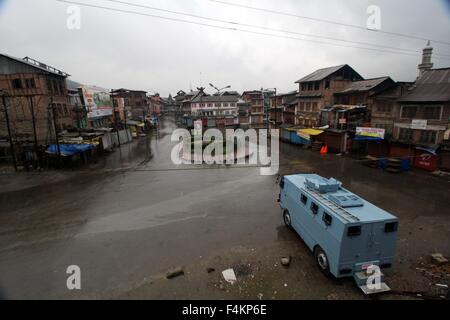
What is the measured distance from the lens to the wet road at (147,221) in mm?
8750

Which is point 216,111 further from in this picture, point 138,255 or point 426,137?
point 138,255

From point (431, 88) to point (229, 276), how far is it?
2771 centimetres

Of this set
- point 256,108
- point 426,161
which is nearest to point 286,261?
point 426,161

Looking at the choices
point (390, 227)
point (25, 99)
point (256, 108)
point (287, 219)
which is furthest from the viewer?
point (256, 108)

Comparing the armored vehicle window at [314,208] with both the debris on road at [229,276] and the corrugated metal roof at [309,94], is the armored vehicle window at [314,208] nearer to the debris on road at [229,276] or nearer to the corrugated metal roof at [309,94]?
the debris on road at [229,276]

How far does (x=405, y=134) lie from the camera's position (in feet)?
77.9

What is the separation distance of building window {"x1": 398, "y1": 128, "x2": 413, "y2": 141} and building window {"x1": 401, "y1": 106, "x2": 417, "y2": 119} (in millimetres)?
1368

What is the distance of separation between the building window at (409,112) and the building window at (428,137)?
2.06 m

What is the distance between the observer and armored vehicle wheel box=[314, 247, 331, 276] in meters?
7.91

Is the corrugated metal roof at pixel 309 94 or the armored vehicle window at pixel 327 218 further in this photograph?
the corrugated metal roof at pixel 309 94

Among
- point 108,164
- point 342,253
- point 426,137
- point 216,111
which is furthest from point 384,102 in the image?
point 216,111

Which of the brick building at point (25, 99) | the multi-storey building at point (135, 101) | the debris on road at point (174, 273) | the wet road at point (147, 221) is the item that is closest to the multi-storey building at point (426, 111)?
the wet road at point (147, 221)
